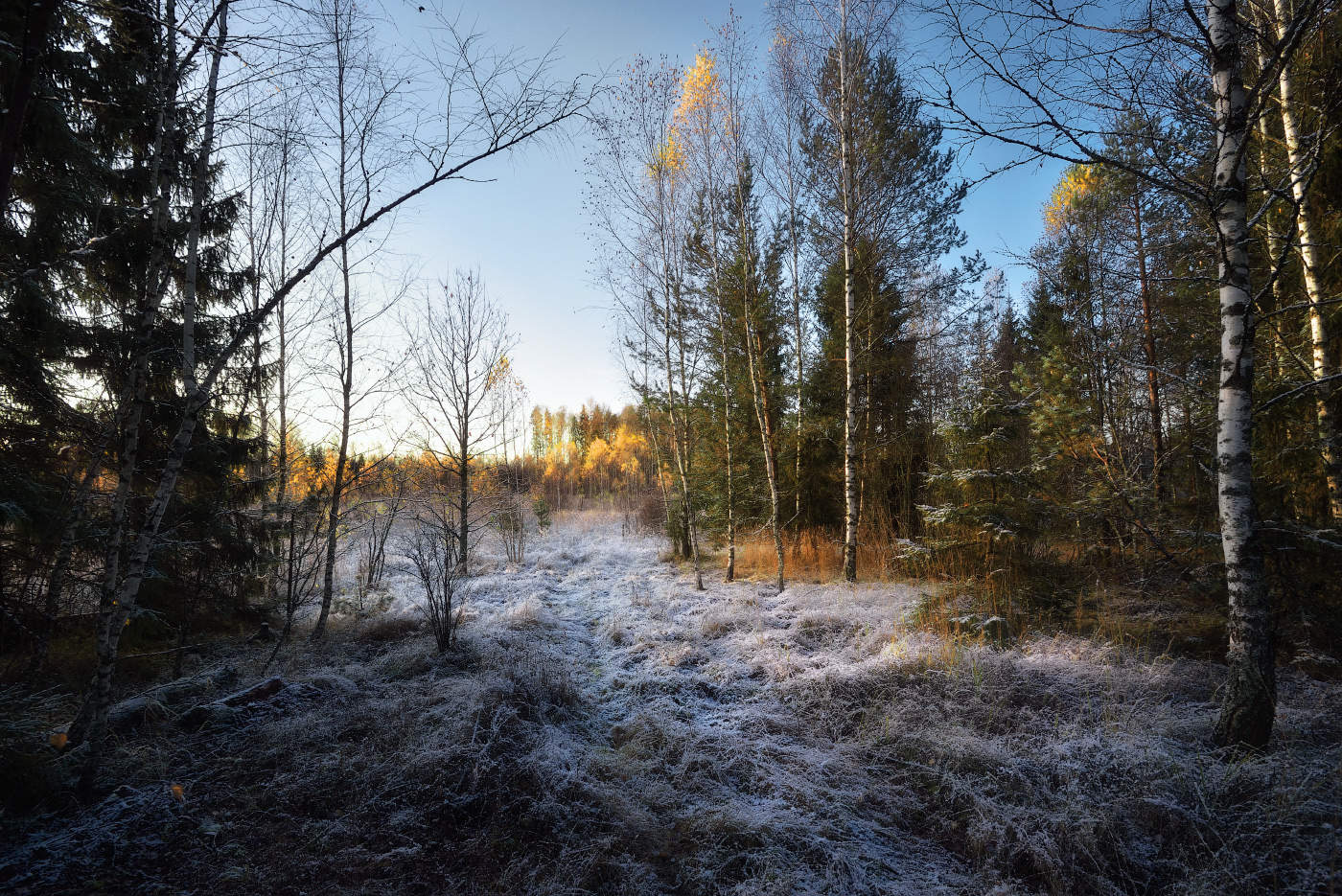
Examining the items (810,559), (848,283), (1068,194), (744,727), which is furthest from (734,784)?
(1068,194)

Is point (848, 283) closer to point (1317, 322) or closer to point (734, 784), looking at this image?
point (1317, 322)

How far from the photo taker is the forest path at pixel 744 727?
267 centimetres

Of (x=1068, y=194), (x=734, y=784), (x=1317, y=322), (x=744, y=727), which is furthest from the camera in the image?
(x=1068, y=194)

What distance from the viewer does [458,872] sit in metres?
2.57

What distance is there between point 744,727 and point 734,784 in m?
0.70

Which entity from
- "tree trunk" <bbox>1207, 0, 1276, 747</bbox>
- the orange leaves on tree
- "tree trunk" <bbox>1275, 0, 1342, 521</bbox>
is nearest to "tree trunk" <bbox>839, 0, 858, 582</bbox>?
"tree trunk" <bbox>1275, 0, 1342, 521</bbox>

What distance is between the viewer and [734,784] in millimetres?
3387

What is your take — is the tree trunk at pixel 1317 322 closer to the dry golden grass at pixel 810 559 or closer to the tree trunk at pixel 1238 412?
the tree trunk at pixel 1238 412

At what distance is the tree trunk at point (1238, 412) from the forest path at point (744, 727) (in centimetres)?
229

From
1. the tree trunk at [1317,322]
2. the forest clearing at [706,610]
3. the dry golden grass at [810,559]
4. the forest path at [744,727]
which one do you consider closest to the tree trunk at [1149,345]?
the forest clearing at [706,610]

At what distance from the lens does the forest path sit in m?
2.67

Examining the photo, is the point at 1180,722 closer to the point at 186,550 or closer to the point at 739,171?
the point at 739,171

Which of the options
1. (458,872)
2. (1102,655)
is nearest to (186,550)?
(458,872)

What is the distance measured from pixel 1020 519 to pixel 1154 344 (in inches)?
268
